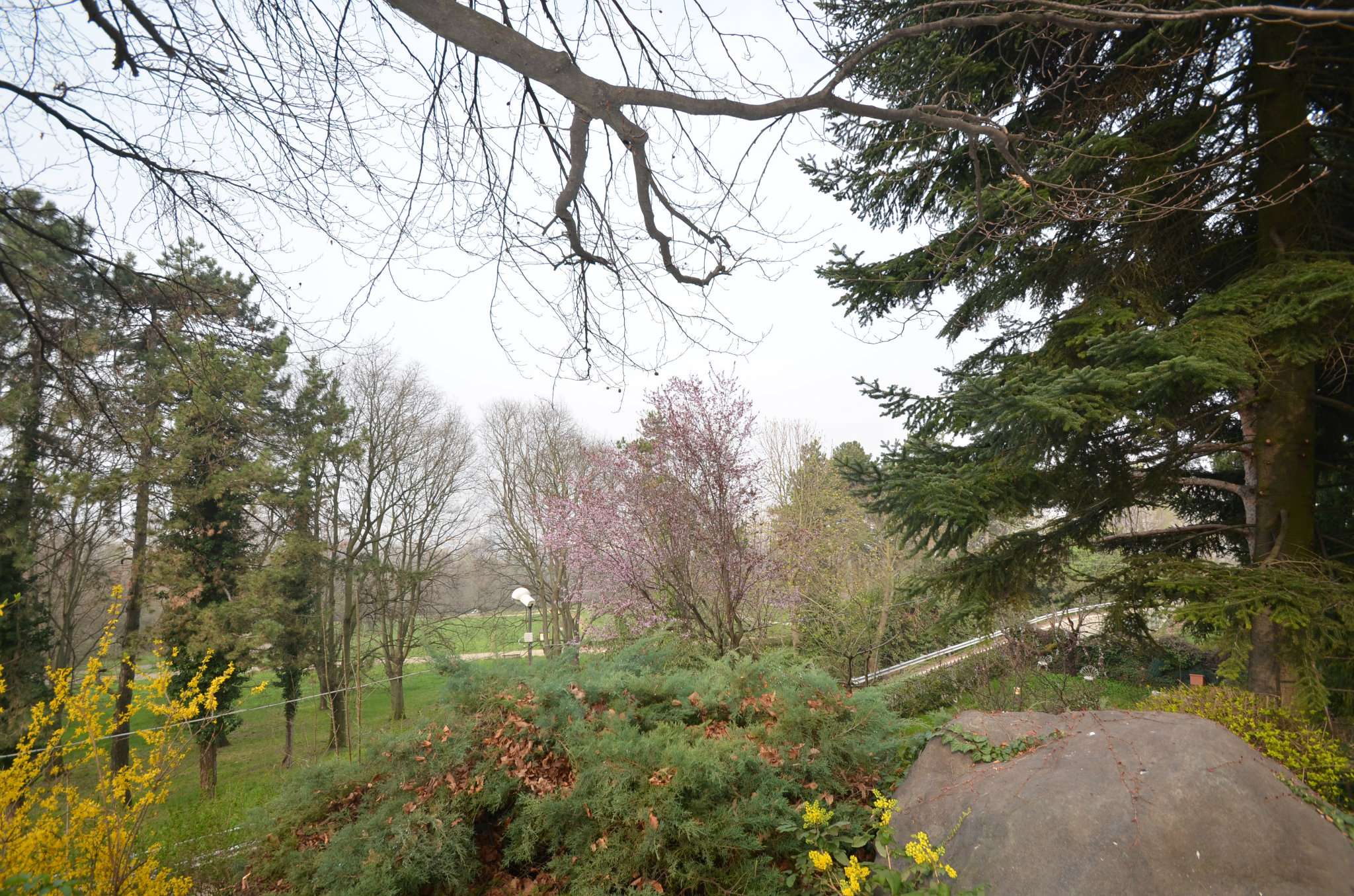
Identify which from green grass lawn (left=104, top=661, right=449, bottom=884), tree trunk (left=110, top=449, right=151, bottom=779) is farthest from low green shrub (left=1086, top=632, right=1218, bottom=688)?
tree trunk (left=110, top=449, right=151, bottom=779)

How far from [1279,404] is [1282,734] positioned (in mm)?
2615

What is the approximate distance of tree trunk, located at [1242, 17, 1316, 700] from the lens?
4723 millimetres

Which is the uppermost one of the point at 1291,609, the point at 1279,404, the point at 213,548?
the point at 213,548

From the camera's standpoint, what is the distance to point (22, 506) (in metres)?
9.56

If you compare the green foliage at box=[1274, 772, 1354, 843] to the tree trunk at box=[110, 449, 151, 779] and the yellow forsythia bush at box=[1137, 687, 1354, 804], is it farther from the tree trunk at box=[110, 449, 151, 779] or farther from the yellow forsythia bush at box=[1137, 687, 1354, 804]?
the tree trunk at box=[110, 449, 151, 779]

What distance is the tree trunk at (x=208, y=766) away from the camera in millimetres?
10625

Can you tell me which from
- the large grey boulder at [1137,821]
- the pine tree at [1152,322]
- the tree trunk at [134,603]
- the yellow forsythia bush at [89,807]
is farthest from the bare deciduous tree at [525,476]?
the large grey boulder at [1137,821]

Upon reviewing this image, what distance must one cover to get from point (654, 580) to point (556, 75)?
7.63m

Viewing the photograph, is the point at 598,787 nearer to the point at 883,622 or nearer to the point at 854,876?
the point at 854,876

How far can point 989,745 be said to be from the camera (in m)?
3.09

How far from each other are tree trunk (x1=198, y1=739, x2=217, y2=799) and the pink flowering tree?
7134mm

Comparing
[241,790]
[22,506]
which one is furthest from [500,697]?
[22,506]

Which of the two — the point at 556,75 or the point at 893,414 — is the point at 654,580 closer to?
the point at 893,414

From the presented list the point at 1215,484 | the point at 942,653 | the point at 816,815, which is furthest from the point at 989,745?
the point at 942,653
